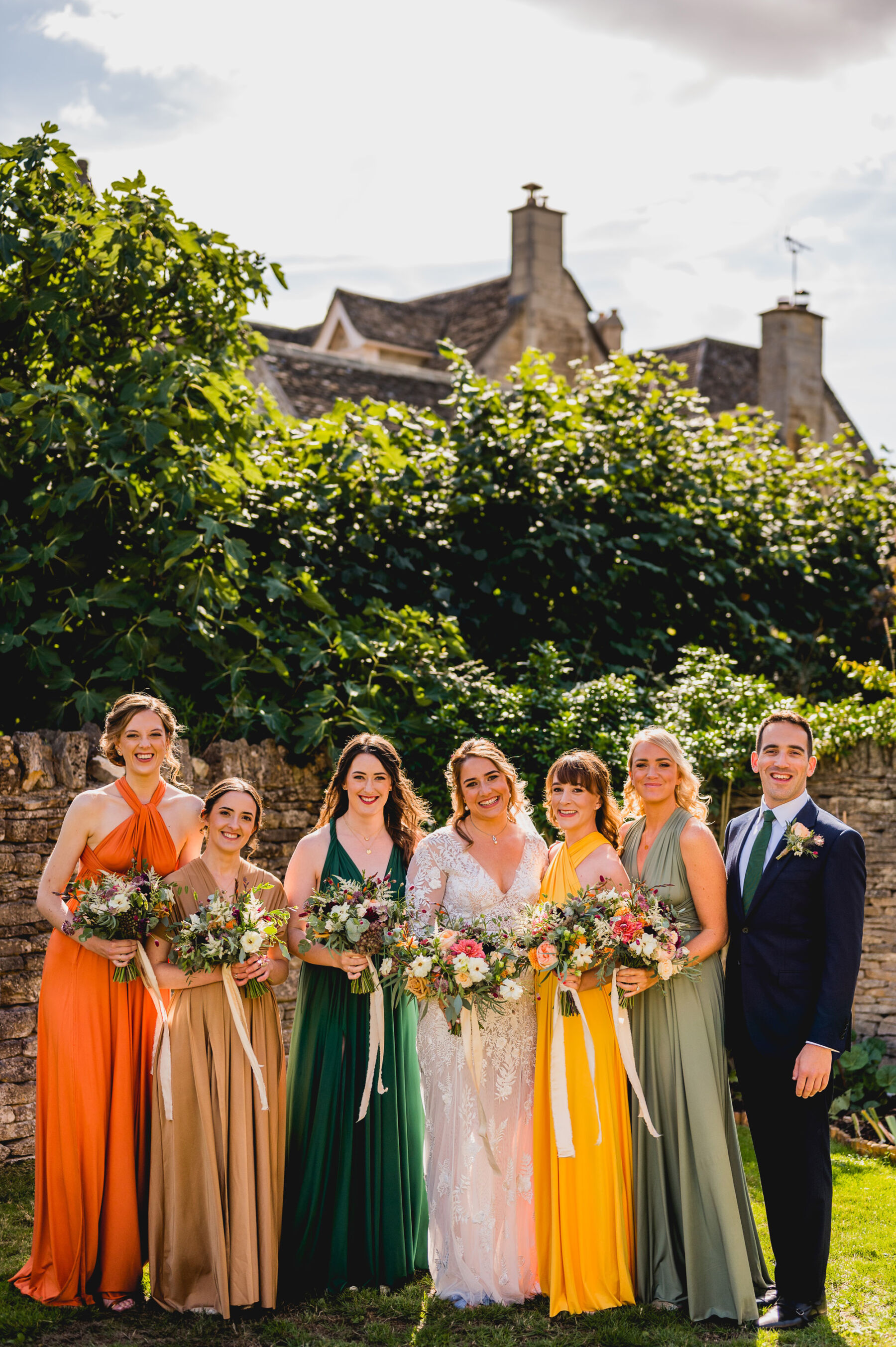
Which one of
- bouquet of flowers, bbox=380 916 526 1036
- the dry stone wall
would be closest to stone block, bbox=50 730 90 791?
the dry stone wall

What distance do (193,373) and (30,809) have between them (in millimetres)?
3077

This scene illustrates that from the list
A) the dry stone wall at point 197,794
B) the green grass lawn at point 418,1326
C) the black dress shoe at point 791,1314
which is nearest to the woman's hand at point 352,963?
the green grass lawn at point 418,1326

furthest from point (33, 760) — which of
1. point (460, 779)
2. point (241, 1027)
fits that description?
point (460, 779)

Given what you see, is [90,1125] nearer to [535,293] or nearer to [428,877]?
[428,877]

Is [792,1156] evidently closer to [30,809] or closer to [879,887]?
[30,809]

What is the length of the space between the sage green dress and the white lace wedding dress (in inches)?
18.4

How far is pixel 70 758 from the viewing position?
7.32 metres

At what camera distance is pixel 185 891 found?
5.25 m

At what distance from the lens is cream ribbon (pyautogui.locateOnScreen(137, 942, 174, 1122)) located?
508 cm

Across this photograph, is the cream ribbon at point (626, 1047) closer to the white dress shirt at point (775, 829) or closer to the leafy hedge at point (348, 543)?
the white dress shirt at point (775, 829)

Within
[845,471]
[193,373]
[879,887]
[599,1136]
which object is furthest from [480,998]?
[845,471]

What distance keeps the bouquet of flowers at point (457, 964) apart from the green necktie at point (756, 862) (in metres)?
0.96

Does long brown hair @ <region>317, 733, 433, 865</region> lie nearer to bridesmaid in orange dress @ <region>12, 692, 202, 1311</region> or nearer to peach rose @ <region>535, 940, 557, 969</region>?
bridesmaid in orange dress @ <region>12, 692, 202, 1311</region>

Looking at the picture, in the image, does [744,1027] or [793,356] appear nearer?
[744,1027]
